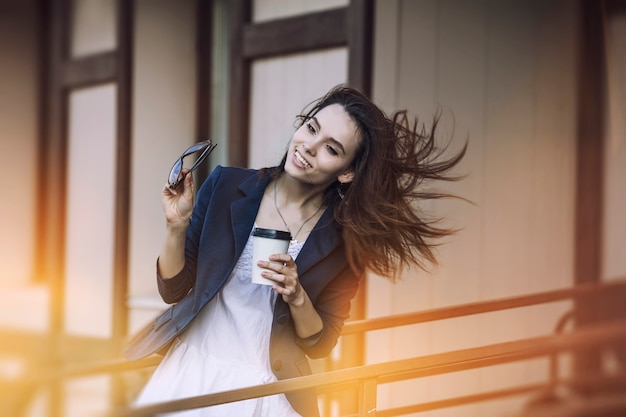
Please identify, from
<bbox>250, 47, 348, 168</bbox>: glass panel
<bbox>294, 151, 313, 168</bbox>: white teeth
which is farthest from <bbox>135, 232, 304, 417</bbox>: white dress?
<bbox>250, 47, 348, 168</bbox>: glass panel

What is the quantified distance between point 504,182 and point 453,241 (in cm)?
25

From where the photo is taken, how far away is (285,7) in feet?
9.16

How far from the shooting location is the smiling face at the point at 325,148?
45.5 inches

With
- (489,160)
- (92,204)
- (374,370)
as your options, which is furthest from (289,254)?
(92,204)

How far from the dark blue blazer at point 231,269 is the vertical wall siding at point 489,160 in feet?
4.61

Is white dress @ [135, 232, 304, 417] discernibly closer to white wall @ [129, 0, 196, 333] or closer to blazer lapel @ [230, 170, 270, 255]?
blazer lapel @ [230, 170, 270, 255]

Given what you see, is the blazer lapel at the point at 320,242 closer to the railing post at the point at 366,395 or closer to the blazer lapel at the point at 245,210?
the blazer lapel at the point at 245,210

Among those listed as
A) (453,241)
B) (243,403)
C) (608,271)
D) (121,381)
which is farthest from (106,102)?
(243,403)

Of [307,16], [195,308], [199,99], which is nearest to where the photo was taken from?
[195,308]

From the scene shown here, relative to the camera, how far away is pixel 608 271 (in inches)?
109

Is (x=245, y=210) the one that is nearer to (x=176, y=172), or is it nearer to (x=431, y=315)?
(x=176, y=172)

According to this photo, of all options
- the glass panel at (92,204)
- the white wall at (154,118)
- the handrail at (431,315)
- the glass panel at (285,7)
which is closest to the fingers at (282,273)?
the handrail at (431,315)

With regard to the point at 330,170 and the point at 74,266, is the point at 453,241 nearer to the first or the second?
the point at 330,170

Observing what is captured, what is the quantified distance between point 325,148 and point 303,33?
1.58m
